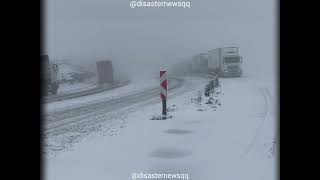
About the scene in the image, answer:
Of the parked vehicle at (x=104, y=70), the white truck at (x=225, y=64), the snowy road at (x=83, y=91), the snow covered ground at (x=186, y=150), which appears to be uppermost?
the white truck at (x=225, y=64)

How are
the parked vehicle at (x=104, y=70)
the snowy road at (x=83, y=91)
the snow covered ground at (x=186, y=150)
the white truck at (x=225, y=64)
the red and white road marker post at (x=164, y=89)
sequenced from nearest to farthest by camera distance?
the snow covered ground at (x=186, y=150) < the parked vehicle at (x=104, y=70) < the red and white road marker post at (x=164, y=89) < the white truck at (x=225, y=64) < the snowy road at (x=83, y=91)

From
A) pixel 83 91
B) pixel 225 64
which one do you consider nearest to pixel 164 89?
pixel 83 91

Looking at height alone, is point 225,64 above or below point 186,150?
above

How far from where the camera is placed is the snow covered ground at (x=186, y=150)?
562cm

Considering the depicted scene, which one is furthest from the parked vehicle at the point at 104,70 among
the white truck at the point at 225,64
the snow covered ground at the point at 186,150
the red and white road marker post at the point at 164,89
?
the white truck at the point at 225,64

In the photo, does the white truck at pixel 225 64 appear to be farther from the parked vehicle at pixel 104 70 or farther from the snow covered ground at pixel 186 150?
the parked vehicle at pixel 104 70

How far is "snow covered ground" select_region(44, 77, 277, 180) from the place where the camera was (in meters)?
5.62

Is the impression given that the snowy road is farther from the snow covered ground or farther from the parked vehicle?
the snow covered ground

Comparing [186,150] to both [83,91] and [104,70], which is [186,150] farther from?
[83,91]

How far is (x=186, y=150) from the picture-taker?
19.9 ft

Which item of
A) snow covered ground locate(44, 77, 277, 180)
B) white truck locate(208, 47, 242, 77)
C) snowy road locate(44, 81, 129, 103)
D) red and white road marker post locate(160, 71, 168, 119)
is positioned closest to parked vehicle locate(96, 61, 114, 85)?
red and white road marker post locate(160, 71, 168, 119)
